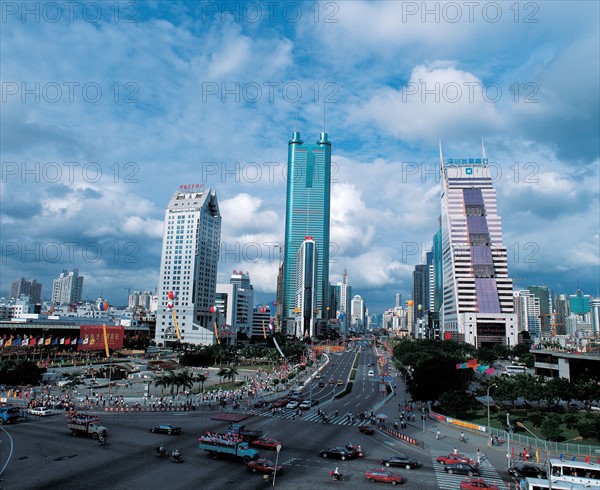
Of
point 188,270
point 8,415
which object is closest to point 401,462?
point 8,415

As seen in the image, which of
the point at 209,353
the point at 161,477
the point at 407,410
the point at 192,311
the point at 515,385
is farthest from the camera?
the point at 192,311

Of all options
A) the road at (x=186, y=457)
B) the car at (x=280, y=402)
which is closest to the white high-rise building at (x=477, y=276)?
the car at (x=280, y=402)

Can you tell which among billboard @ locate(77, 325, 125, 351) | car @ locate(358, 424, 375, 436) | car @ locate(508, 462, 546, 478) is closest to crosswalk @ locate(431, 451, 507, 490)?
car @ locate(508, 462, 546, 478)

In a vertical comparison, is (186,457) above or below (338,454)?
below

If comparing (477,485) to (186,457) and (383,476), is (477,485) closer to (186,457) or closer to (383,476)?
(383,476)

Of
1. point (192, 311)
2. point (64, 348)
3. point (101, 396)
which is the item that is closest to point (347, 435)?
point (101, 396)

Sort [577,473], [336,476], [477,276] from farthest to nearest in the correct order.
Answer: [477,276]
[336,476]
[577,473]

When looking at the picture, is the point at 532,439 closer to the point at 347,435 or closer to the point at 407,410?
the point at 347,435
